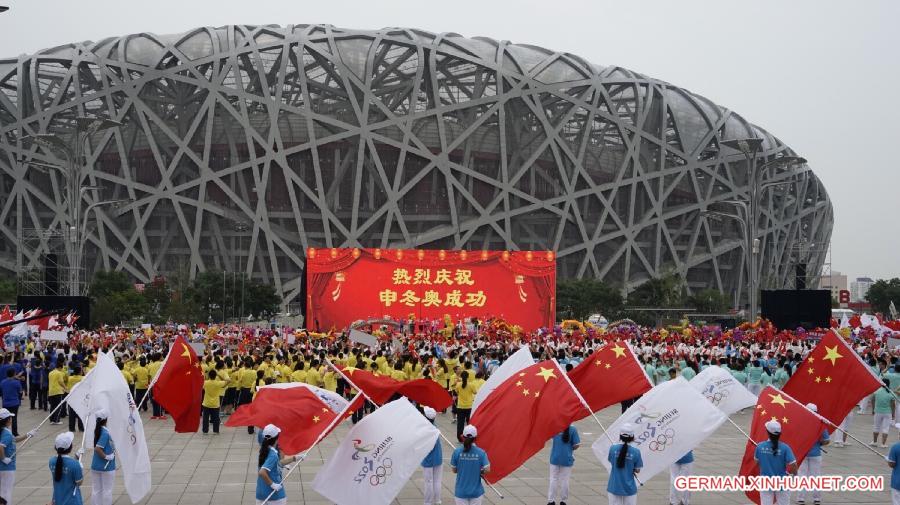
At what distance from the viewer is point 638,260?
2643 inches

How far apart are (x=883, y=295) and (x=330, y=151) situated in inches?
1953

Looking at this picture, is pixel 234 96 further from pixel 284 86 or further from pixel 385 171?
pixel 385 171

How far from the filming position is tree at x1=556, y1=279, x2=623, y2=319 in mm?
53906

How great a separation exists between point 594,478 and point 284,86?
54.7 m

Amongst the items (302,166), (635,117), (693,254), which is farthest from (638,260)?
(302,166)

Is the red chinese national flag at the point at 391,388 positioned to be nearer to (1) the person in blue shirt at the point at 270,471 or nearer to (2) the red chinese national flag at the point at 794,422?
(1) the person in blue shirt at the point at 270,471

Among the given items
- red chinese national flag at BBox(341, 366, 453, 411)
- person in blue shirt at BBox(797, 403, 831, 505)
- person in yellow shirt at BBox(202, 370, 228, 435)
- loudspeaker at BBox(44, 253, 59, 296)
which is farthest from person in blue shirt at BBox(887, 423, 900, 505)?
loudspeaker at BBox(44, 253, 59, 296)

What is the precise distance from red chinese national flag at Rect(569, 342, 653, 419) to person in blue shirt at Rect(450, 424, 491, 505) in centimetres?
249

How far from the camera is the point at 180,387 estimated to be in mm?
11430

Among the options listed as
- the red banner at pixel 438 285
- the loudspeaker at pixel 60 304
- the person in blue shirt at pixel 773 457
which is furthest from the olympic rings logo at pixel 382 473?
the red banner at pixel 438 285

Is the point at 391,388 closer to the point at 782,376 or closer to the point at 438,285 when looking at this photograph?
the point at 782,376

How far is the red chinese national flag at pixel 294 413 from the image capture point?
8.74 meters

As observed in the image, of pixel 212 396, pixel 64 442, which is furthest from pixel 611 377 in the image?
pixel 212 396

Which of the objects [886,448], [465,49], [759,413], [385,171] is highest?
[465,49]
